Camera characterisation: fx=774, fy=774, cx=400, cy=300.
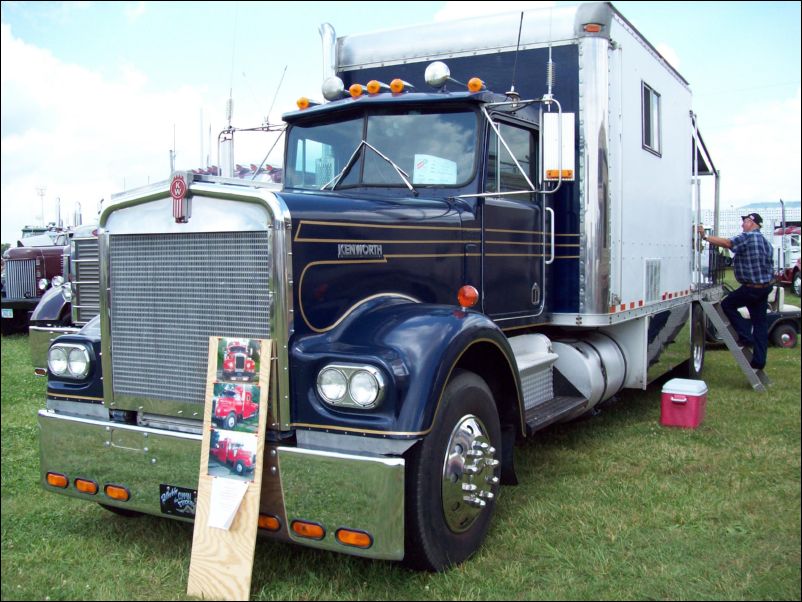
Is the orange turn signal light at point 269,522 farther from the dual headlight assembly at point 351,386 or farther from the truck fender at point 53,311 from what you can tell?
the truck fender at point 53,311

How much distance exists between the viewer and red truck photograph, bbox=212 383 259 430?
356 cm

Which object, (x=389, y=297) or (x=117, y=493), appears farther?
(x=389, y=297)

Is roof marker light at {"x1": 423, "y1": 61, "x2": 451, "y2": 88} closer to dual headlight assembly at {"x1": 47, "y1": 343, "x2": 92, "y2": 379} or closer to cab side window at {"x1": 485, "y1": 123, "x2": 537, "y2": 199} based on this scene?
cab side window at {"x1": 485, "y1": 123, "x2": 537, "y2": 199}

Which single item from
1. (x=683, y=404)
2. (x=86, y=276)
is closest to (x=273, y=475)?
(x=683, y=404)

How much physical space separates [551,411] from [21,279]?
40.3 ft

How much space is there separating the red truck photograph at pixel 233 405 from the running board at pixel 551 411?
1939 mm

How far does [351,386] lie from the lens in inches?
136

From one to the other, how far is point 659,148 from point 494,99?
3.17m

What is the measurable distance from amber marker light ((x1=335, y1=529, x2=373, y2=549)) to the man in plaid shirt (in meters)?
7.22

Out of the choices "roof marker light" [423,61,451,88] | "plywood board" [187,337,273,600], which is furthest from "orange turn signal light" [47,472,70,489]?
"roof marker light" [423,61,451,88]

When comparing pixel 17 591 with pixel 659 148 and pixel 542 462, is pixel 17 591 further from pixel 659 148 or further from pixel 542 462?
pixel 659 148

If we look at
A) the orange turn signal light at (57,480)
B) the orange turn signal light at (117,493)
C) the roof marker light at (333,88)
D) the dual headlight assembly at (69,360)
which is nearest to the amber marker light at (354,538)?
the orange turn signal light at (117,493)

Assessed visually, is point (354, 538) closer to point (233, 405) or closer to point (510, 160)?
point (233, 405)

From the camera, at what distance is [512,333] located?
584 centimetres
